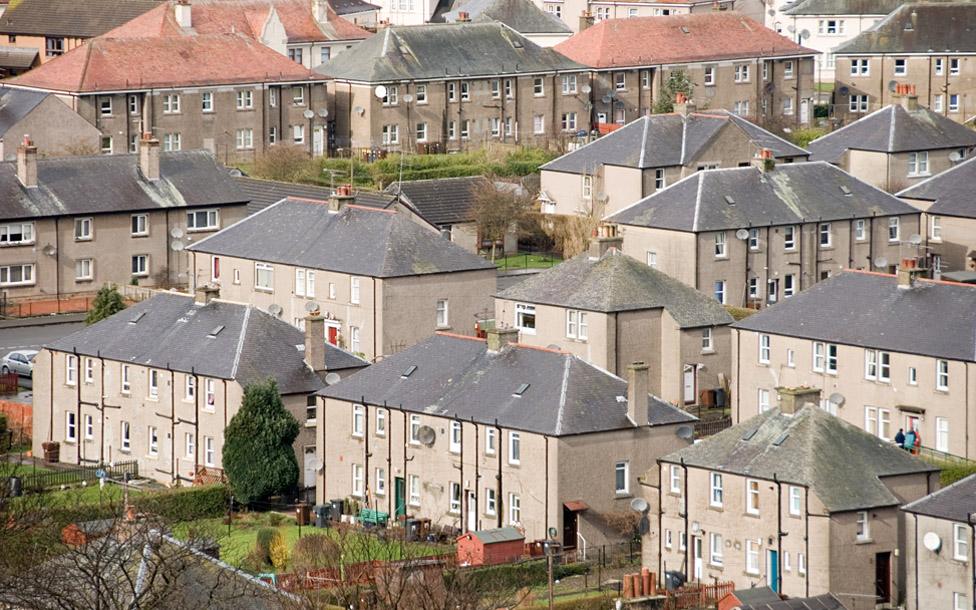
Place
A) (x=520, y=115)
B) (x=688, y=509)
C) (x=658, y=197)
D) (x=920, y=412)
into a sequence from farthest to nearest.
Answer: (x=520, y=115) → (x=658, y=197) → (x=920, y=412) → (x=688, y=509)

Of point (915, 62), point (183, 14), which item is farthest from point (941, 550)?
point (915, 62)

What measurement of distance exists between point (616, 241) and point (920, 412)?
15.0 meters

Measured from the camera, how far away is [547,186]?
12231 centimetres

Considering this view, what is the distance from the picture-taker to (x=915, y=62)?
151375 mm

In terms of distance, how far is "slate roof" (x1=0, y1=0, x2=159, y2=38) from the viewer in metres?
156

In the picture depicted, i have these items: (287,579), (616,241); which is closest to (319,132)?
(616,241)

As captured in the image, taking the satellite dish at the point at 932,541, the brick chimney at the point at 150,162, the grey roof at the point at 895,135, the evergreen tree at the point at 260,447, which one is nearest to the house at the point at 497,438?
the evergreen tree at the point at 260,447

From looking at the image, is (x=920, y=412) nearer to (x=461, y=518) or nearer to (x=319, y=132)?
(x=461, y=518)

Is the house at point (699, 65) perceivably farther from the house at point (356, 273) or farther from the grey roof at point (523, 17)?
the house at point (356, 273)

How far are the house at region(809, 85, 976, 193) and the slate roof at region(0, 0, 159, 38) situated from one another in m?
45.7

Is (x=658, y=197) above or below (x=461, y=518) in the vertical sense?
above

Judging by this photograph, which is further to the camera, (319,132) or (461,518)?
(319,132)

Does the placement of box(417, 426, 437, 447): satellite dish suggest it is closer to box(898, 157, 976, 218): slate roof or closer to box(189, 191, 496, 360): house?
box(189, 191, 496, 360): house

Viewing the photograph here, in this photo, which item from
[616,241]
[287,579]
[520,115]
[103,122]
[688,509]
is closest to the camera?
[287,579]
